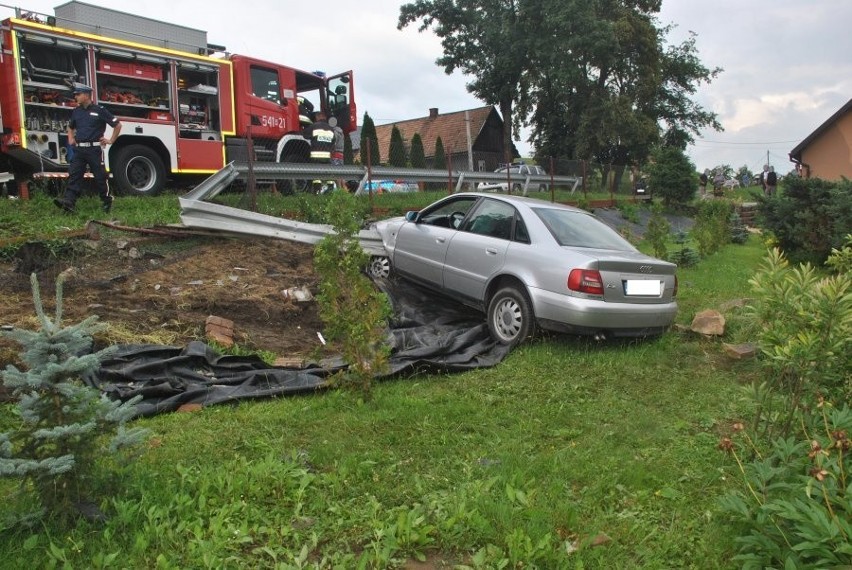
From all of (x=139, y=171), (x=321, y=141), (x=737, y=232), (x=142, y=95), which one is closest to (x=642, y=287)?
(x=139, y=171)

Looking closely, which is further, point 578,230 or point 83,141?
point 83,141

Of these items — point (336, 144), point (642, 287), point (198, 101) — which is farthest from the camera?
point (336, 144)

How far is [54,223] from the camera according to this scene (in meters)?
8.40

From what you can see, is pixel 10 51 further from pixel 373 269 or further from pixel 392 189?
pixel 392 189

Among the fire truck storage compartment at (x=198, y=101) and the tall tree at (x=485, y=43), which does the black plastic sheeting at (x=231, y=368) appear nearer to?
the fire truck storage compartment at (x=198, y=101)

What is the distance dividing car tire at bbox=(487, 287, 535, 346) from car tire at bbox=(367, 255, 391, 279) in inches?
81.3

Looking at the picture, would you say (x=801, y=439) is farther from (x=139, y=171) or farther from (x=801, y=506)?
(x=139, y=171)

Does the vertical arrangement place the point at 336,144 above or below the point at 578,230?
above

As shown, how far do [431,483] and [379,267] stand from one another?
504cm

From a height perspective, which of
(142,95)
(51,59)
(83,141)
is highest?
(51,59)

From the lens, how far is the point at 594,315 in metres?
5.64

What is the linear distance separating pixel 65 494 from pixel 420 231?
527 cm

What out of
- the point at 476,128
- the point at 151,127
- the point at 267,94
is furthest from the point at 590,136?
the point at 151,127

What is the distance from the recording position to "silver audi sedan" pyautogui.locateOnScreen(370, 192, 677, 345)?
18.7 ft
